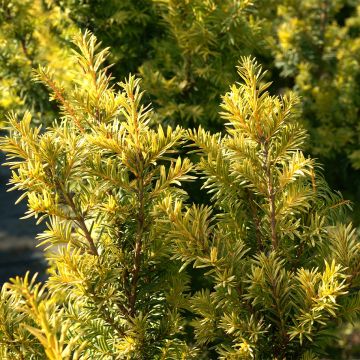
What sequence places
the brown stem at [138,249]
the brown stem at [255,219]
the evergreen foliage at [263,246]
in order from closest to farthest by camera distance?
the evergreen foliage at [263,246], the brown stem at [138,249], the brown stem at [255,219]

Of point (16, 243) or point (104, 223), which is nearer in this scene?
point (104, 223)

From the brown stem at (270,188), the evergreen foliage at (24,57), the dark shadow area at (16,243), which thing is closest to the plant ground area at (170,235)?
the brown stem at (270,188)

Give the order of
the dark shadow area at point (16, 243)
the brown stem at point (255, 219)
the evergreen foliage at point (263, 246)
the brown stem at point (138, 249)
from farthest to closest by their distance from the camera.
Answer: the dark shadow area at point (16, 243) → the brown stem at point (255, 219) → the brown stem at point (138, 249) → the evergreen foliage at point (263, 246)

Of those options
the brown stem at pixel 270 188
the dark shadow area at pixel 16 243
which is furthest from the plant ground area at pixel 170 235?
the dark shadow area at pixel 16 243

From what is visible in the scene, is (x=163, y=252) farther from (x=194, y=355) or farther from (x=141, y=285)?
(x=194, y=355)

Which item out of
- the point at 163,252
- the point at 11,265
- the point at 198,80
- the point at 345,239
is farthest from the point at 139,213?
the point at 11,265

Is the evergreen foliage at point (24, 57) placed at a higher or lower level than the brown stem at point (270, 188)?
higher

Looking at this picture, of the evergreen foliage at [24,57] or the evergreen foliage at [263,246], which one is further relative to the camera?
the evergreen foliage at [24,57]

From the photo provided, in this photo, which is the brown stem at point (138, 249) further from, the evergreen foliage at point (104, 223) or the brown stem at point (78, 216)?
the brown stem at point (78, 216)

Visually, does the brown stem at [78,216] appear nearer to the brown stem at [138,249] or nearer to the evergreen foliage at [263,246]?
the brown stem at [138,249]

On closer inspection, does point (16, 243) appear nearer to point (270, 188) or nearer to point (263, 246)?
point (263, 246)

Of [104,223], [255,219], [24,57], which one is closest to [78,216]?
[104,223]

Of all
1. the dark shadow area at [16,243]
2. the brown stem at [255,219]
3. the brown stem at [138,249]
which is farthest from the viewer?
the dark shadow area at [16,243]

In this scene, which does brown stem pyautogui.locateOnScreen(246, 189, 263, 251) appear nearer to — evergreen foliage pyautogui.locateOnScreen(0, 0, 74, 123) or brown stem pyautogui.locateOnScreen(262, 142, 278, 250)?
brown stem pyautogui.locateOnScreen(262, 142, 278, 250)
